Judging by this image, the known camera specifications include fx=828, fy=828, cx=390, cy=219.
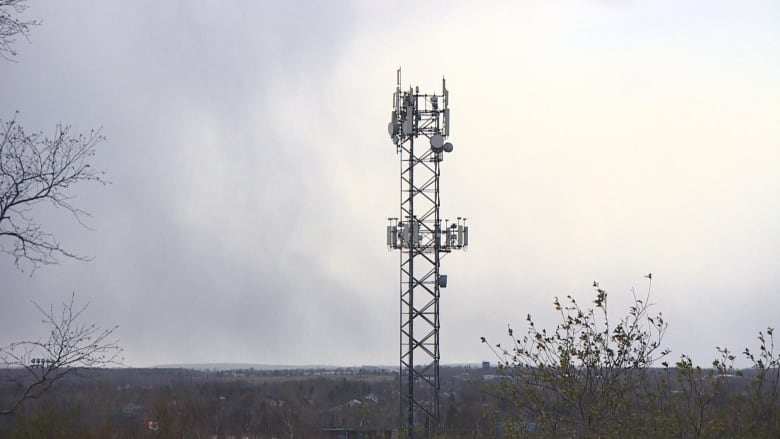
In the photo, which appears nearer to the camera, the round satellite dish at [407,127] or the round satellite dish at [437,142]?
the round satellite dish at [437,142]

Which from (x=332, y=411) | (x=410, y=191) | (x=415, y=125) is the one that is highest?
(x=415, y=125)

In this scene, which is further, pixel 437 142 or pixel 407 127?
pixel 407 127

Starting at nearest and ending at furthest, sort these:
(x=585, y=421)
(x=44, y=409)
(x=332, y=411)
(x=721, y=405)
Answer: (x=585, y=421) < (x=721, y=405) < (x=44, y=409) < (x=332, y=411)

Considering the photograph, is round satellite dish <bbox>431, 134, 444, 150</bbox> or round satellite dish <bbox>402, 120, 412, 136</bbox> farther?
round satellite dish <bbox>402, 120, 412, 136</bbox>

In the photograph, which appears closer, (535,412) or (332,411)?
(535,412)

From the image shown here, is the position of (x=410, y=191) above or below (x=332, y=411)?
above

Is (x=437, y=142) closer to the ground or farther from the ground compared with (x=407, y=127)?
closer to the ground

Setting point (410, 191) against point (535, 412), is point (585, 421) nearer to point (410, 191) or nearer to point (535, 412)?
point (535, 412)

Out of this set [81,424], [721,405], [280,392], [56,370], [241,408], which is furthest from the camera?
[280,392]

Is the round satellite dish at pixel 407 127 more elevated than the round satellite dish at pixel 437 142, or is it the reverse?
the round satellite dish at pixel 407 127

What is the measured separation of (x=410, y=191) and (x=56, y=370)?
1508cm

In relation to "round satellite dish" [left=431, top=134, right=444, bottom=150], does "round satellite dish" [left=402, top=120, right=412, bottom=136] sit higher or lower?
higher

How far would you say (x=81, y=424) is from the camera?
19547 millimetres

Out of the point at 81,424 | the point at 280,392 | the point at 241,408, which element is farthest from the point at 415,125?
the point at 280,392
